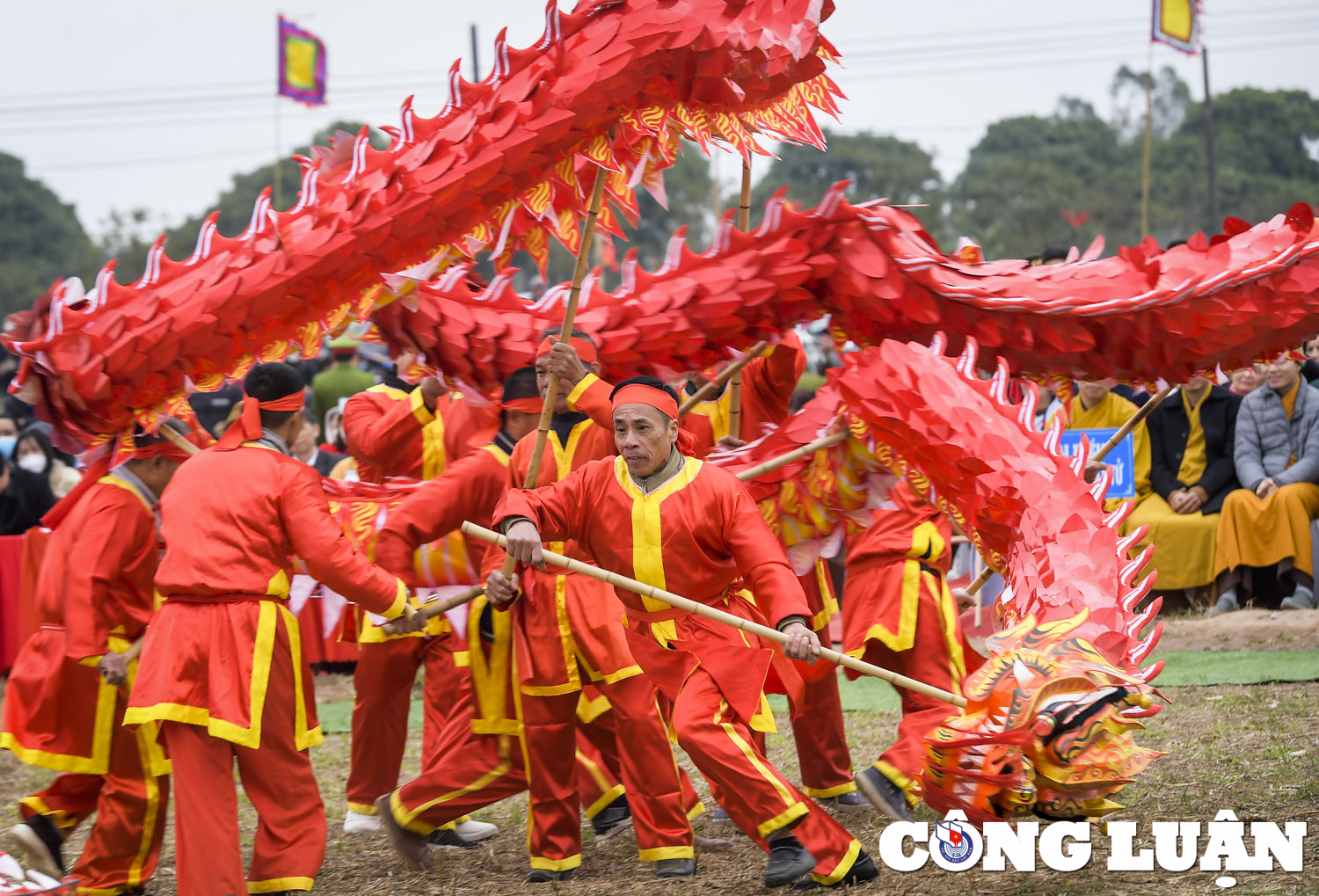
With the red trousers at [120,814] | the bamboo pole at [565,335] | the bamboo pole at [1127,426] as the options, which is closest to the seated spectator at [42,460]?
the red trousers at [120,814]

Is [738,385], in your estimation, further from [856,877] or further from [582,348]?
[856,877]

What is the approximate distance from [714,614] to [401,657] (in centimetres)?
165

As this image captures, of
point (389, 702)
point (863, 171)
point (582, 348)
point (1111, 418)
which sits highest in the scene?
point (863, 171)

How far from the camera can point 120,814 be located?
396 centimetres

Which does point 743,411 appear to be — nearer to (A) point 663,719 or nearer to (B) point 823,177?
(A) point 663,719

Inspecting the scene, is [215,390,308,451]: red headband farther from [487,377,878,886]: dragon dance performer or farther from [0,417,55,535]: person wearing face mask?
[0,417,55,535]: person wearing face mask

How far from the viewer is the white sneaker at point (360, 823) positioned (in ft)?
15.7

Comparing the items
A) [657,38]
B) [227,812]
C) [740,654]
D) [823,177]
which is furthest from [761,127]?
[823,177]

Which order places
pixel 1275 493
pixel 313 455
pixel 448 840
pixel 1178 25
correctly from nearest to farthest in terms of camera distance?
pixel 448 840 → pixel 1275 493 → pixel 313 455 → pixel 1178 25

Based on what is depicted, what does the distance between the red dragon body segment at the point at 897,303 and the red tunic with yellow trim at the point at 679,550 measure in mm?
763

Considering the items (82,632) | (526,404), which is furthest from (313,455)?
(82,632)

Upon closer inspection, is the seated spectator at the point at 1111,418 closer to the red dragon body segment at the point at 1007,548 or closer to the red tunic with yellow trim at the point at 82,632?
the red dragon body segment at the point at 1007,548

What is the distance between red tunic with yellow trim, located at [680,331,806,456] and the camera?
15.7 feet

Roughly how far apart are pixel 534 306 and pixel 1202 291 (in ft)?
6.80
